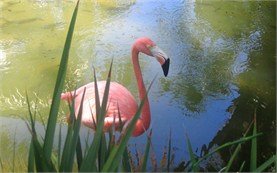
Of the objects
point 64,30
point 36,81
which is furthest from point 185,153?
point 64,30

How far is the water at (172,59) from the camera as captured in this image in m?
2.48

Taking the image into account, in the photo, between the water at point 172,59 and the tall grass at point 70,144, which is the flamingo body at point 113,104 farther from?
the tall grass at point 70,144

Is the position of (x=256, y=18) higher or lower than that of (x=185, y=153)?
higher

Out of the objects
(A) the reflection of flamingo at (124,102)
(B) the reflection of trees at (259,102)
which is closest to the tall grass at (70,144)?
(A) the reflection of flamingo at (124,102)

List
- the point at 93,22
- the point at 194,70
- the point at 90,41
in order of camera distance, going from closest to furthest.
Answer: the point at 194,70, the point at 90,41, the point at 93,22

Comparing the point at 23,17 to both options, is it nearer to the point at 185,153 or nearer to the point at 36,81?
the point at 36,81

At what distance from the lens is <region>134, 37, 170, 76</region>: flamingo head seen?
7.62 feet

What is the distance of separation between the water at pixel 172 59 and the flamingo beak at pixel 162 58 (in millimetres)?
335

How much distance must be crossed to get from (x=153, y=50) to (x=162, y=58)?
0.32 feet

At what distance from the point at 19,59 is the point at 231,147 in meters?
1.71

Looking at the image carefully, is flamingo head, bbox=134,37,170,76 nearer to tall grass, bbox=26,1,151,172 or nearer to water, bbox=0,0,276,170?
water, bbox=0,0,276,170

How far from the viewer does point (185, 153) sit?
86.4 inches

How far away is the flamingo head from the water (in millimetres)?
357

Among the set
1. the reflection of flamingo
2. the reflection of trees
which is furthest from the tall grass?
the reflection of trees
